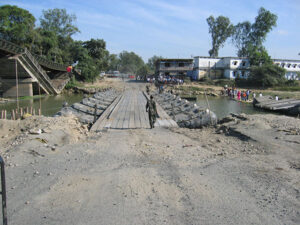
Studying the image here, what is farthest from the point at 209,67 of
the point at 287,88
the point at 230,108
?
the point at 230,108

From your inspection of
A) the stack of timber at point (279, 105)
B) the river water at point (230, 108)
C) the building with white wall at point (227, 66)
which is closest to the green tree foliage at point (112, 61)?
the building with white wall at point (227, 66)

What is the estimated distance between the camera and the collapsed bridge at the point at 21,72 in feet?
86.6

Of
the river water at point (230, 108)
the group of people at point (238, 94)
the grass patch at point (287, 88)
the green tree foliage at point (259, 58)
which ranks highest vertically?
the green tree foliage at point (259, 58)

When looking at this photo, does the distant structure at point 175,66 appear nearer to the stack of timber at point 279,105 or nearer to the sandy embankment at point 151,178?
the stack of timber at point 279,105

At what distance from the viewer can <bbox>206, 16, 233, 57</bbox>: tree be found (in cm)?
6544

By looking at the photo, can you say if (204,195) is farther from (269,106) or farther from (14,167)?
(269,106)

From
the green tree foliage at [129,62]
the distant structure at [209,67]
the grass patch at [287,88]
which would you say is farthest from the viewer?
the green tree foliage at [129,62]

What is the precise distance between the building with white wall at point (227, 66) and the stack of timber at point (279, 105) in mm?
25439

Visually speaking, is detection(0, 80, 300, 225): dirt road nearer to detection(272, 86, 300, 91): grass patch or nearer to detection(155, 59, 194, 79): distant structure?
detection(272, 86, 300, 91): grass patch

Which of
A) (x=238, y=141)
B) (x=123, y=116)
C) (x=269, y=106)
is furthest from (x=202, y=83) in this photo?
(x=238, y=141)

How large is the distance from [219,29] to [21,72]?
2077 inches

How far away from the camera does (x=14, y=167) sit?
5820mm

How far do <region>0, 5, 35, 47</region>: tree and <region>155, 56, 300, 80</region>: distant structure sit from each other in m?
26.4

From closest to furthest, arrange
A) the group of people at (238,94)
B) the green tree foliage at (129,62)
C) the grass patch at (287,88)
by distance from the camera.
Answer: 1. the group of people at (238,94)
2. the grass patch at (287,88)
3. the green tree foliage at (129,62)
